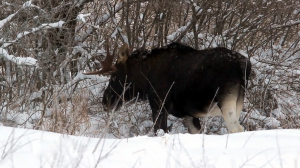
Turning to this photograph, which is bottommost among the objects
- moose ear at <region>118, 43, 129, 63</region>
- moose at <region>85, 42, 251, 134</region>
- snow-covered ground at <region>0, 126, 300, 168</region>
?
snow-covered ground at <region>0, 126, 300, 168</region>

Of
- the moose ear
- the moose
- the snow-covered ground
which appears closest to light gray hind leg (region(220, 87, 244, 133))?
the moose

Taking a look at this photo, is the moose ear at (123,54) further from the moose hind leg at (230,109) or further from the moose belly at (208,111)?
the moose hind leg at (230,109)

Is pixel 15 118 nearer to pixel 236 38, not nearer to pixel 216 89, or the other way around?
pixel 216 89

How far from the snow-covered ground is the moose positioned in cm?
206

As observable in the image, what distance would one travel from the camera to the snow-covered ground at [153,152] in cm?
342

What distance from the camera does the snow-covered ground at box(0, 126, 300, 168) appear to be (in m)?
3.42

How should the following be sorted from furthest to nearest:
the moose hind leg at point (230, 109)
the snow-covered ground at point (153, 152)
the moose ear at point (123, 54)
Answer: the moose ear at point (123, 54), the moose hind leg at point (230, 109), the snow-covered ground at point (153, 152)

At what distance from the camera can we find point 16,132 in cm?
429

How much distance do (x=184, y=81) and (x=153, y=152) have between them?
343 centimetres

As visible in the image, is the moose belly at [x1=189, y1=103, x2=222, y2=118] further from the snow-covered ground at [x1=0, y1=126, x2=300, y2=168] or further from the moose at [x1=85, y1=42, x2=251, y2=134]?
the snow-covered ground at [x1=0, y1=126, x2=300, y2=168]

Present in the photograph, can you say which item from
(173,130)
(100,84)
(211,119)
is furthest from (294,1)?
(100,84)

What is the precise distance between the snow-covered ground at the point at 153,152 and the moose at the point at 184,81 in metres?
2.06

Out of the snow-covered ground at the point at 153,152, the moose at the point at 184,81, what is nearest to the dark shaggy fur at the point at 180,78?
the moose at the point at 184,81

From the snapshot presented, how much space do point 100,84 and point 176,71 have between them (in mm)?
2233
